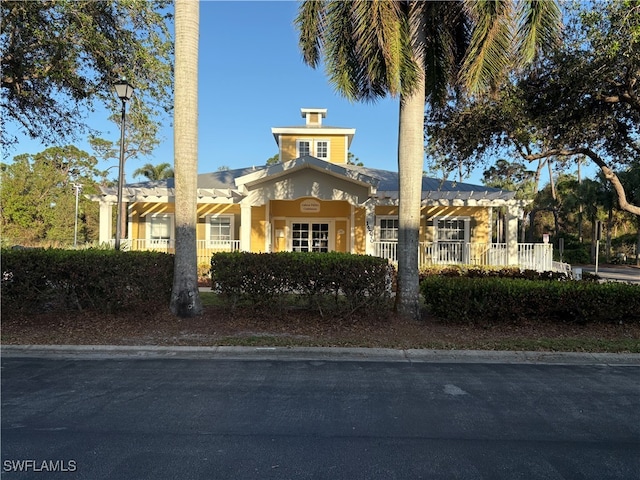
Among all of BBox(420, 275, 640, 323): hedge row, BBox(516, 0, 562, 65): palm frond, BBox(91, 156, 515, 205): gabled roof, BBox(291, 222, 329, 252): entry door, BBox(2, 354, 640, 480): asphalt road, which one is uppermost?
BBox(516, 0, 562, 65): palm frond

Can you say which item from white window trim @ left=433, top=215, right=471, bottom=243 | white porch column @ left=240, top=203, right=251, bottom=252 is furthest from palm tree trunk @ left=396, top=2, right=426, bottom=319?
white window trim @ left=433, top=215, right=471, bottom=243

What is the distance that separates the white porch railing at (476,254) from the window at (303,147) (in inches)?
291

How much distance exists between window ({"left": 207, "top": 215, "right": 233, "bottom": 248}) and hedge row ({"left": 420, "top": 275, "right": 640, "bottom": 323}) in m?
11.9

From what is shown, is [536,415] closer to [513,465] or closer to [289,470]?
[513,465]

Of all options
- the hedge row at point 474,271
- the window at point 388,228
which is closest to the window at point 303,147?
the window at point 388,228

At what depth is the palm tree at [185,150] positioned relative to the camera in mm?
7957

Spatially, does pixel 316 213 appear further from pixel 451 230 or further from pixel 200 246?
pixel 451 230

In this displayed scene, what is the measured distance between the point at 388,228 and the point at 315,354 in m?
11.9

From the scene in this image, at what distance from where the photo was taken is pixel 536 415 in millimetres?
4246

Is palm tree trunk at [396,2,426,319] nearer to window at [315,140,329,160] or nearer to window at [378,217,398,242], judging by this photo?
window at [378,217,398,242]

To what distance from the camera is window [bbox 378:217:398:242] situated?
17.6 m

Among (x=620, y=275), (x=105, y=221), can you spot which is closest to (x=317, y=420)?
(x=105, y=221)

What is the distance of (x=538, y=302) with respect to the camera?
771 cm

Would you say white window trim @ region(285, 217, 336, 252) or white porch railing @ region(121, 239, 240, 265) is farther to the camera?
white window trim @ region(285, 217, 336, 252)
